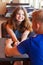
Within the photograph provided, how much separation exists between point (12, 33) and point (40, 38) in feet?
3.68

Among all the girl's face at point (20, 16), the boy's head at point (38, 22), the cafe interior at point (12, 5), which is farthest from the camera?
the cafe interior at point (12, 5)

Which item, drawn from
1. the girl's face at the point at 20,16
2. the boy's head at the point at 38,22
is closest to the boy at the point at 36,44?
the boy's head at the point at 38,22

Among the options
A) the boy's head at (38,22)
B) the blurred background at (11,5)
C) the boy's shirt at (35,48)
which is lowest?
the blurred background at (11,5)

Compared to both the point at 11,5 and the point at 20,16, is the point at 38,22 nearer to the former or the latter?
the point at 20,16

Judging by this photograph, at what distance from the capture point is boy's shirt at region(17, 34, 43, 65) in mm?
1528

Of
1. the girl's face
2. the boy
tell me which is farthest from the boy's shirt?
the girl's face

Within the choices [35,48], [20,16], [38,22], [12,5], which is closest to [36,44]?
[35,48]

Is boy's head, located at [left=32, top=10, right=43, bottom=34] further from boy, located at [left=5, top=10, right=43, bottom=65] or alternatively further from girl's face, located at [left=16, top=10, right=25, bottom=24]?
girl's face, located at [left=16, top=10, right=25, bottom=24]

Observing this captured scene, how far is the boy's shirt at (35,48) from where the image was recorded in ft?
5.01

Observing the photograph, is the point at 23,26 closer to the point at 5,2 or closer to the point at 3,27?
the point at 3,27

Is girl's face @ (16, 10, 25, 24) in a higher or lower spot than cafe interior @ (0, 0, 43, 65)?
higher

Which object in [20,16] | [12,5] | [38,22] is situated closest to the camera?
[38,22]

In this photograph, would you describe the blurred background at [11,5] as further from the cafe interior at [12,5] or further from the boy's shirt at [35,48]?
the boy's shirt at [35,48]

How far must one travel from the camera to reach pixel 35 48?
1.53 m
